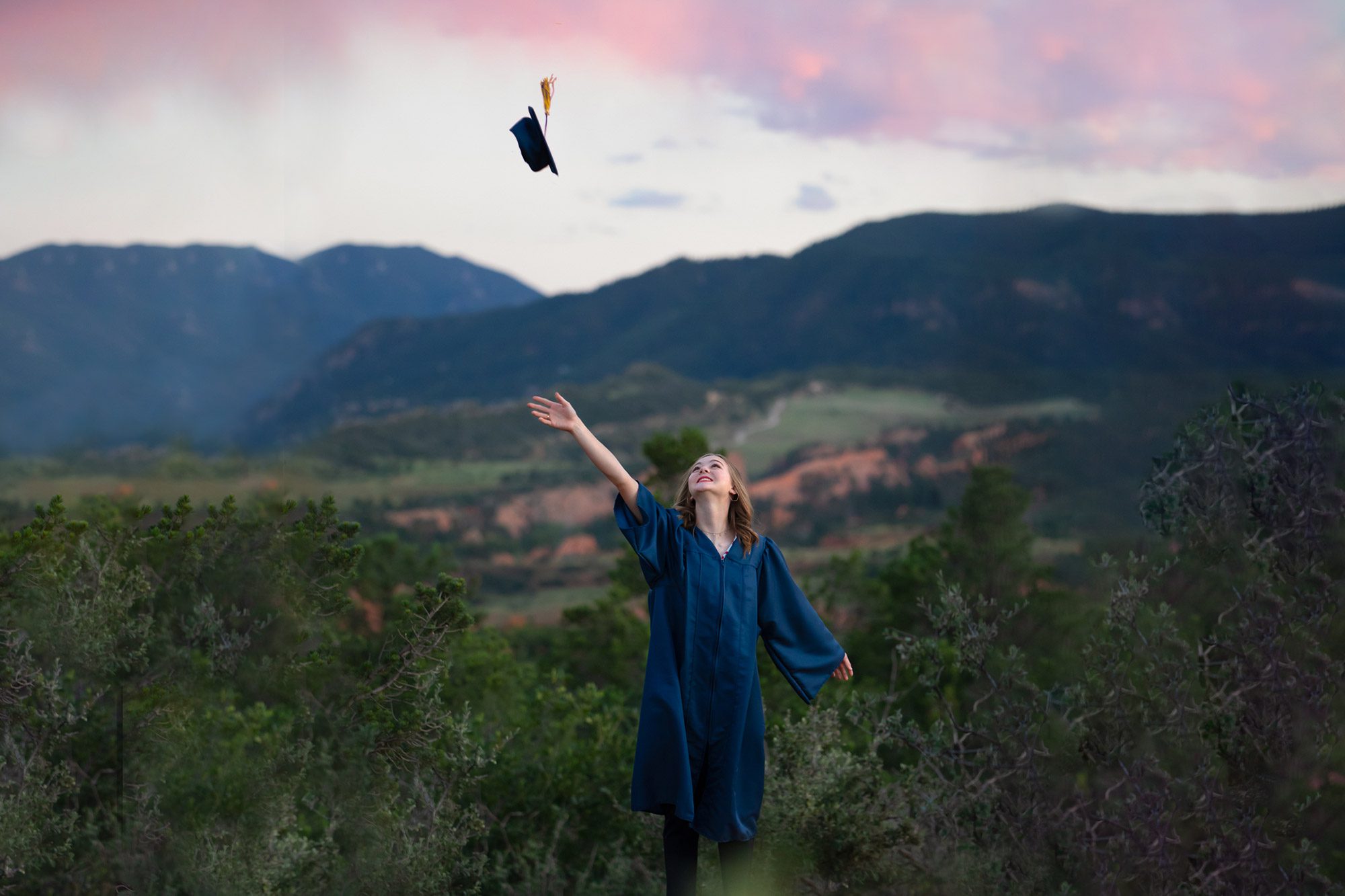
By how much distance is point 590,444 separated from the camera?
3.46m

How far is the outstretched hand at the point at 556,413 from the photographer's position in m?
3.48

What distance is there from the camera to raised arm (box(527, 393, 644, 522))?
3.43 metres

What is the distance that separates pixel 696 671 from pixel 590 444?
0.77 metres

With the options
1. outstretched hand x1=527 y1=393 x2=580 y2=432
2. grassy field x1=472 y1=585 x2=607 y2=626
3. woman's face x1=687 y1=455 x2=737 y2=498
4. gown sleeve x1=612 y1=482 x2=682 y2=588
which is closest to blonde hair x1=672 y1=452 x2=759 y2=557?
woman's face x1=687 y1=455 x2=737 y2=498

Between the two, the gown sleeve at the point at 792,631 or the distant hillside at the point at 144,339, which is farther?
the distant hillside at the point at 144,339

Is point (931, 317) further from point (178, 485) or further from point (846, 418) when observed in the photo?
point (178, 485)

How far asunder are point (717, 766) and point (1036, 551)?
1751 cm

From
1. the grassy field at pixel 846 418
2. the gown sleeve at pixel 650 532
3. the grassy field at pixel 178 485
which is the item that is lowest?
the gown sleeve at pixel 650 532

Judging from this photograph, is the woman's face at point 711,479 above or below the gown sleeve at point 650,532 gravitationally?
above

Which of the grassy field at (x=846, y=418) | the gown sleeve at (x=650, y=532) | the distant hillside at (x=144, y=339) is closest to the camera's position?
the gown sleeve at (x=650, y=532)

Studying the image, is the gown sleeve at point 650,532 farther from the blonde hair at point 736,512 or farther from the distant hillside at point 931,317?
the distant hillside at point 931,317

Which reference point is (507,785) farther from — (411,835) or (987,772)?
(987,772)

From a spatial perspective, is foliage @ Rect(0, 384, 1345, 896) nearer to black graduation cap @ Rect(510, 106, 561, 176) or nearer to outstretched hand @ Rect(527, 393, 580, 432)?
outstretched hand @ Rect(527, 393, 580, 432)

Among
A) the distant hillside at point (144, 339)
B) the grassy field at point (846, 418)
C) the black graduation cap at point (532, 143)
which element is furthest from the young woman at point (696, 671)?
the grassy field at point (846, 418)
